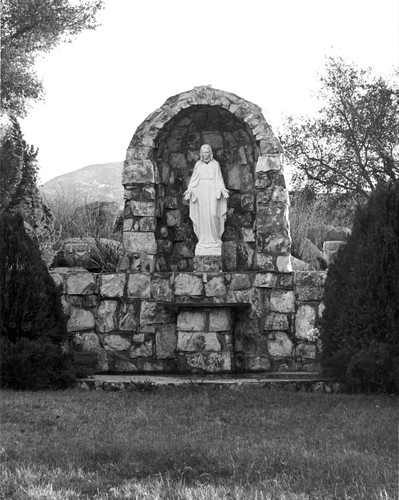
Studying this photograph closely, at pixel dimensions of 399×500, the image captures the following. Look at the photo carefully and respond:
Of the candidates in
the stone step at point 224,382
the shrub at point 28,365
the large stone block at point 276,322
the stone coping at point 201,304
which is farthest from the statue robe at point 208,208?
the shrub at point 28,365

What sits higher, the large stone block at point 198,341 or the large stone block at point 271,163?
the large stone block at point 271,163

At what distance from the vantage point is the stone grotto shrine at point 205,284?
1014 centimetres

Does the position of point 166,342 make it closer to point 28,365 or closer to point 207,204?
point 207,204

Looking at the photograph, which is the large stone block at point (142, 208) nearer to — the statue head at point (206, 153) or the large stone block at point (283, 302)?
the statue head at point (206, 153)

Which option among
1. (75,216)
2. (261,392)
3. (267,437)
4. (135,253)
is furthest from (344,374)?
(75,216)

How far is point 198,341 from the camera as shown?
32.8 ft

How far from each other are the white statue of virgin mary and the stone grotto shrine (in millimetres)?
220

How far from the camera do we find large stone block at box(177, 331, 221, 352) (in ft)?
32.8

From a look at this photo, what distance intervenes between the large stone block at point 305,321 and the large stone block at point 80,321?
2.51 m

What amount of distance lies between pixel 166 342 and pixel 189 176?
241 centimetres

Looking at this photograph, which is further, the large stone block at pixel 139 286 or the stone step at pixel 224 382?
the large stone block at pixel 139 286

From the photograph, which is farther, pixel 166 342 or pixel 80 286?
pixel 80 286

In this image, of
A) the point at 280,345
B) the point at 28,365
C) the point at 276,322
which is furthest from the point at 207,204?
the point at 28,365

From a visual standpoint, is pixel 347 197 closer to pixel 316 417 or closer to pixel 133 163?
pixel 133 163
